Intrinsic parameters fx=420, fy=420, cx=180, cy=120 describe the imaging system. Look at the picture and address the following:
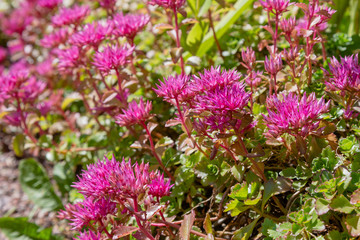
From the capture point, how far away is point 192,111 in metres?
1.16

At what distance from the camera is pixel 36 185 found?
7.89 ft

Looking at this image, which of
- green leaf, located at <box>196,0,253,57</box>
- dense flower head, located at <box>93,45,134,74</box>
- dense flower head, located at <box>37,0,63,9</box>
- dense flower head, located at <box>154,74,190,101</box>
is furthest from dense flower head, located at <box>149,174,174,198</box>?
dense flower head, located at <box>37,0,63,9</box>

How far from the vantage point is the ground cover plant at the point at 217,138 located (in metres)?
1.12

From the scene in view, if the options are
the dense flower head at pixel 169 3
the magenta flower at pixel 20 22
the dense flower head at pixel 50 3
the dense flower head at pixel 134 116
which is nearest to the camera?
the dense flower head at pixel 134 116

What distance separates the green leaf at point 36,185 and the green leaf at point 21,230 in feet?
0.75

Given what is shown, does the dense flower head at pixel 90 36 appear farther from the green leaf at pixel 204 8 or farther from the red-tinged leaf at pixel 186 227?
the red-tinged leaf at pixel 186 227

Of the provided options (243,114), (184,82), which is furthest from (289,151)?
(184,82)

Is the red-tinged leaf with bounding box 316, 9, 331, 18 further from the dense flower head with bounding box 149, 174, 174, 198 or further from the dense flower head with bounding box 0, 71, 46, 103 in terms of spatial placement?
the dense flower head with bounding box 0, 71, 46, 103

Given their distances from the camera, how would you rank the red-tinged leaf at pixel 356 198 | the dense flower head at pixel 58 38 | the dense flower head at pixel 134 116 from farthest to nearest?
1. the dense flower head at pixel 58 38
2. the dense flower head at pixel 134 116
3. the red-tinged leaf at pixel 356 198

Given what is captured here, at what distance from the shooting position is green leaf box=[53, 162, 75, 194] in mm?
2320

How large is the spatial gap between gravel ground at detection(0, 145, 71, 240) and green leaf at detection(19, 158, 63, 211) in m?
0.15

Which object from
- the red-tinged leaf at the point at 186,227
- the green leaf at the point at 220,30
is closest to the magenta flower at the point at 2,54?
the green leaf at the point at 220,30

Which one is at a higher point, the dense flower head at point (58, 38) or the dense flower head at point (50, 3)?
the dense flower head at point (50, 3)

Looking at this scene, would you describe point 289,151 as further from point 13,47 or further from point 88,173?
point 13,47
